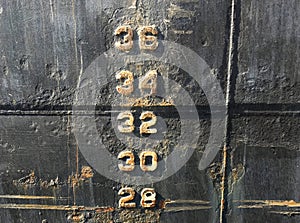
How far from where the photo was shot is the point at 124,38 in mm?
1793

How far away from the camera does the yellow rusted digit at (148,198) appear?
6.35ft

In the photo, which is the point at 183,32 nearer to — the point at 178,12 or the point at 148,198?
the point at 178,12

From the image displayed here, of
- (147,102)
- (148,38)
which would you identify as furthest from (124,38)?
(147,102)

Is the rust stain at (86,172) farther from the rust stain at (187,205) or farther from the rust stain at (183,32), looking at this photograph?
the rust stain at (183,32)

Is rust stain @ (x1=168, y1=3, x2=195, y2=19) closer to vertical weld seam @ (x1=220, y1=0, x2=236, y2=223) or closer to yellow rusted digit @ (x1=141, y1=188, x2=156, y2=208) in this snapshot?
vertical weld seam @ (x1=220, y1=0, x2=236, y2=223)

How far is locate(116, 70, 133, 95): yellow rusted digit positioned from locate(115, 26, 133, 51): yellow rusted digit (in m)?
0.13

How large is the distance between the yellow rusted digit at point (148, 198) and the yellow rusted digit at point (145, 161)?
128 mm

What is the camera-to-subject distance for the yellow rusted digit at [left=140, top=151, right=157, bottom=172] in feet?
6.23

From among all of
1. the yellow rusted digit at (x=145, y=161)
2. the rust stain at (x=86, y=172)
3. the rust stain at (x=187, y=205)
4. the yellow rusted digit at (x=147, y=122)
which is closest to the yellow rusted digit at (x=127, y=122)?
the yellow rusted digit at (x=147, y=122)

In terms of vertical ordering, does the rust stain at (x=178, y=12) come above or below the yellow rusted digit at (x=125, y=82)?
above

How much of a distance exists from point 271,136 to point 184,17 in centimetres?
80

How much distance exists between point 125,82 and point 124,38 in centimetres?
23

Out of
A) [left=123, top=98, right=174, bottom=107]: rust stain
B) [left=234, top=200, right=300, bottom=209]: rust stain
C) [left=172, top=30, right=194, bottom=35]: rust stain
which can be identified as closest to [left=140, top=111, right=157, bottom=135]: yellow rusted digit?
[left=123, top=98, right=174, bottom=107]: rust stain

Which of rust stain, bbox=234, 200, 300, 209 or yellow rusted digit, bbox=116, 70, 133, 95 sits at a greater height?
yellow rusted digit, bbox=116, 70, 133, 95
